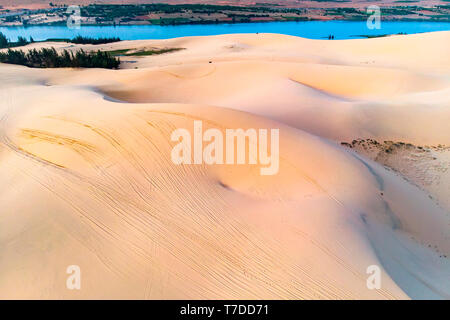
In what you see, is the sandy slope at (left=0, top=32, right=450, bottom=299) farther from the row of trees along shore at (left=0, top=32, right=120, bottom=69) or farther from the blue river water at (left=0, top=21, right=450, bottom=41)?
the blue river water at (left=0, top=21, right=450, bottom=41)

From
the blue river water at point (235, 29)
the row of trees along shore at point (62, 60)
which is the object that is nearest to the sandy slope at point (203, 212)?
the row of trees along shore at point (62, 60)

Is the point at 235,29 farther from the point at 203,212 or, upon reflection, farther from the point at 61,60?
the point at 203,212

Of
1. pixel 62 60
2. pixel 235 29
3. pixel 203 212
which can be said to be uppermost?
pixel 235 29

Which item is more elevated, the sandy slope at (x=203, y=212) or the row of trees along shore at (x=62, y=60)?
the row of trees along shore at (x=62, y=60)

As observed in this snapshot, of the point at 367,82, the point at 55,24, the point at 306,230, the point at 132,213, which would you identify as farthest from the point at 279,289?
the point at 55,24

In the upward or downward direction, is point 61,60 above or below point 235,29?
below

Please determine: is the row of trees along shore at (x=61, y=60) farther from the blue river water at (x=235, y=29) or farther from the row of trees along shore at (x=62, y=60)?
the blue river water at (x=235, y=29)

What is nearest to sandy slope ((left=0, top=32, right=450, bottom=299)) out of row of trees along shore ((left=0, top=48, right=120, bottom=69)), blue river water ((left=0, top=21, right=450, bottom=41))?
row of trees along shore ((left=0, top=48, right=120, bottom=69))

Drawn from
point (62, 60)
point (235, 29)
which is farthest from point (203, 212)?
point (235, 29)
